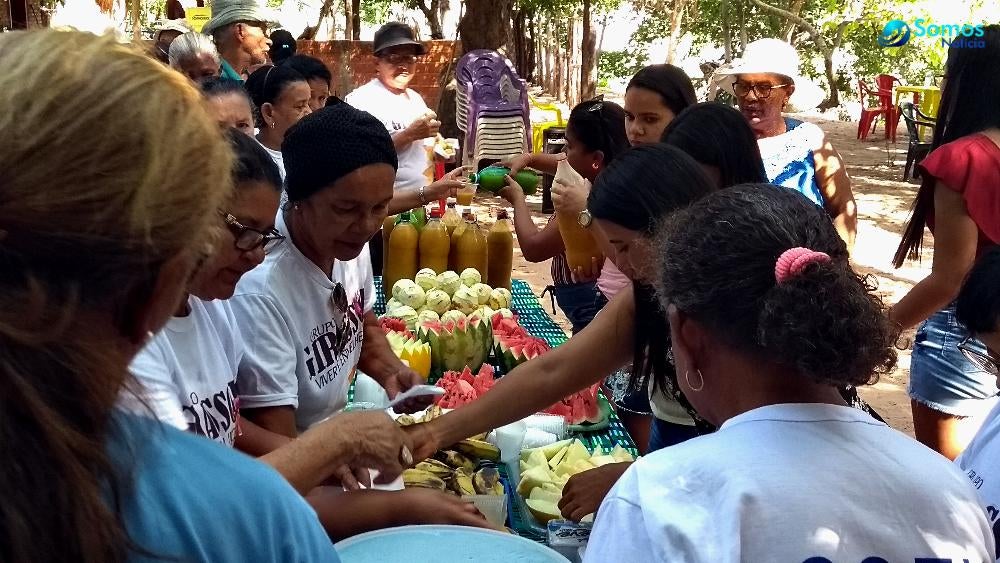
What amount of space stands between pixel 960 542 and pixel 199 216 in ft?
3.61

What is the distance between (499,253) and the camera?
452cm

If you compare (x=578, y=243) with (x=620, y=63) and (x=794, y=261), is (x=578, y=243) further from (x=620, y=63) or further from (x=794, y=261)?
(x=620, y=63)

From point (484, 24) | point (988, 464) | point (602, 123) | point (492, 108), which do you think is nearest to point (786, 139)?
point (602, 123)

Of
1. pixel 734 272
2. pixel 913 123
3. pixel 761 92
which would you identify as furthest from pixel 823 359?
pixel 913 123

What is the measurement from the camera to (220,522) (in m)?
0.79

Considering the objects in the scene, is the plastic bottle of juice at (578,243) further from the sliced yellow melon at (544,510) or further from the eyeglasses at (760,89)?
the sliced yellow melon at (544,510)

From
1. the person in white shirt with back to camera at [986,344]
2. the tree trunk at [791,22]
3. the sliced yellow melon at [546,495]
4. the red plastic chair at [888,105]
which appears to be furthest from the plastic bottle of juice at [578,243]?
the tree trunk at [791,22]

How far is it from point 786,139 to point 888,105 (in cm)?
1511

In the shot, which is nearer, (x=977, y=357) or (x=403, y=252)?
(x=977, y=357)

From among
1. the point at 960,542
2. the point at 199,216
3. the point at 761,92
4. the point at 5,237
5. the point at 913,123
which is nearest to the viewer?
the point at 5,237

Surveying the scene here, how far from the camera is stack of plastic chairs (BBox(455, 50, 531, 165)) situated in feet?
27.9

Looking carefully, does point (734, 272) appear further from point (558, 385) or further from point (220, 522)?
point (558, 385)

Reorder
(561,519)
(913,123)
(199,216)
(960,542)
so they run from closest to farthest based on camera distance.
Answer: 1. (199,216)
2. (960,542)
3. (561,519)
4. (913,123)

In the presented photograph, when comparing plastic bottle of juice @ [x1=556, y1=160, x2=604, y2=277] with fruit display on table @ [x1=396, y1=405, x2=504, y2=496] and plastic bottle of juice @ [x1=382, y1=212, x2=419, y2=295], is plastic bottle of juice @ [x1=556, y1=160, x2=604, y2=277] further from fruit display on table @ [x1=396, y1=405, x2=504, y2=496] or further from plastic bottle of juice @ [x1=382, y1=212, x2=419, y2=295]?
fruit display on table @ [x1=396, y1=405, x2=504, y2=496]
